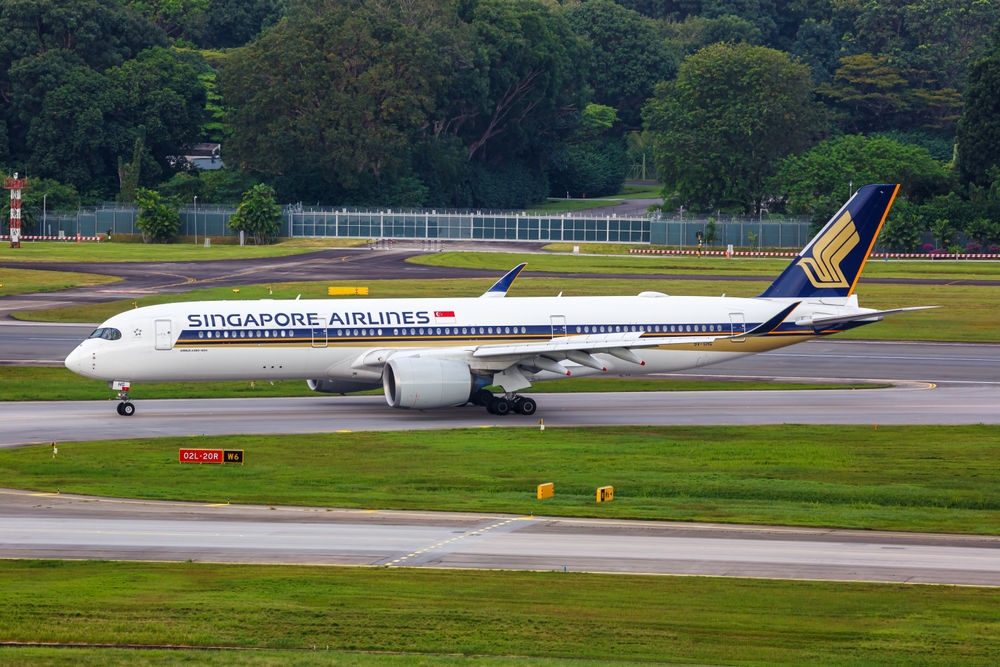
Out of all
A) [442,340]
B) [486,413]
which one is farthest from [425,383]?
[486,413]

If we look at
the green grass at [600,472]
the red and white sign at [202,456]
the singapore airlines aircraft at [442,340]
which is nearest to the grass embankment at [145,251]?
the singapore airlines aircraft at [442,340]

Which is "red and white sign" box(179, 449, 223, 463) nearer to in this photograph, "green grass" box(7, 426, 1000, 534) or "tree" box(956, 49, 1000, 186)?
"green grass" box(7, 426, 1000, 534)

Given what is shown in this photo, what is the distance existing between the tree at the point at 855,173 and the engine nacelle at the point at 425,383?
376 feet

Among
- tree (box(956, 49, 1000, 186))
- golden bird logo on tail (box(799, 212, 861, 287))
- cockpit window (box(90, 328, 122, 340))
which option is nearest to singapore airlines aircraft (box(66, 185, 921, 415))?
cockpit window (box(90, 328, 122, 340))

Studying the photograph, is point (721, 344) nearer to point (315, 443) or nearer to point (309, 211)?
point (315, 443)

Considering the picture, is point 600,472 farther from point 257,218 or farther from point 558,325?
point 257,218

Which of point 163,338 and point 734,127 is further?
point 734,127

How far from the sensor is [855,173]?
515ft

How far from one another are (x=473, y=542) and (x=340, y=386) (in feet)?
67.2

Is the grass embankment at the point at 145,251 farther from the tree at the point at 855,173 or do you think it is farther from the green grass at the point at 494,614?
the green grass at the point at 494,614

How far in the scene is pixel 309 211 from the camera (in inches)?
6545

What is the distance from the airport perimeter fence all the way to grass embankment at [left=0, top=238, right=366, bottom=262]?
18.6ft

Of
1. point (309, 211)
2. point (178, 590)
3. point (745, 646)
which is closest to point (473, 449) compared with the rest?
point (178, 590)

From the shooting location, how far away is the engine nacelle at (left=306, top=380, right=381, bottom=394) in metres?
47.1
